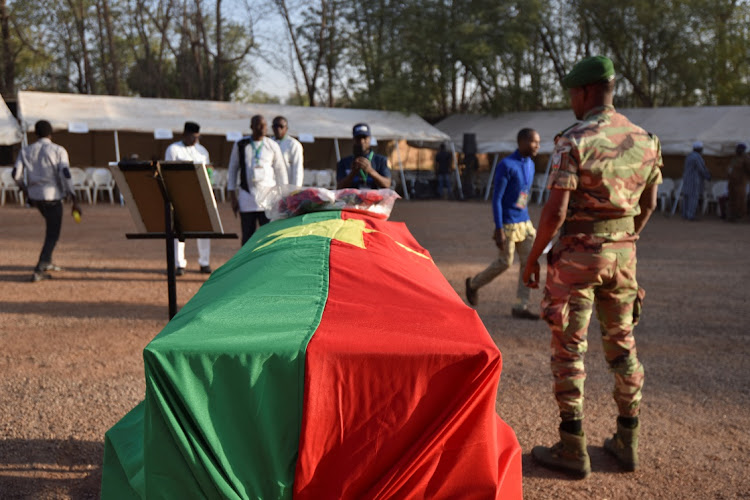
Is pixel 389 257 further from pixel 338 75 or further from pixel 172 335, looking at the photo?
pixel 338 75

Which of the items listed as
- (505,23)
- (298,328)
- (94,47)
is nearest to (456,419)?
(298,328)

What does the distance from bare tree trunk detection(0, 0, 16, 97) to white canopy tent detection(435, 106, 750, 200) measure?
18898 mm

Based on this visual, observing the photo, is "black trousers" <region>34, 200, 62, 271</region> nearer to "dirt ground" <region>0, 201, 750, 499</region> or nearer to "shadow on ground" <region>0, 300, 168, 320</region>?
"dirt ground" <region>0, 201, 750, 499</region>

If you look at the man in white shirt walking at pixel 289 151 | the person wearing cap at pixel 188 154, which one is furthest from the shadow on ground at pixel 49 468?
the man in white shirt walking at pixel 289 151

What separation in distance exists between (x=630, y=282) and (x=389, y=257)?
1.22 meters

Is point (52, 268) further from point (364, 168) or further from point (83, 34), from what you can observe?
point (83, 34)

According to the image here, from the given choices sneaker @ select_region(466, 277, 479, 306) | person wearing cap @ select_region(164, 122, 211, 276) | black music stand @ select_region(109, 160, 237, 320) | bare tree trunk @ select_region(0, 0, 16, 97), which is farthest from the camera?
bare tree trunk @ select_region(0, 0, 16, 97)

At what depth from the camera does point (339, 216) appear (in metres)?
4.26

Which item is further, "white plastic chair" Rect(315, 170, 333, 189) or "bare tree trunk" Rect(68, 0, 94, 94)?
"bare tree trunk" Rect(68, 0, 94, 94)

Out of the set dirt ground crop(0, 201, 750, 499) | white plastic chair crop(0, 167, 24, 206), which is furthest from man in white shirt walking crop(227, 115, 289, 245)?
white plastic chair crop(0, 167, 24, 206)

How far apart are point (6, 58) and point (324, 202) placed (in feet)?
99.0

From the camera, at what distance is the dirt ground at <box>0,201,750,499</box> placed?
3.41m

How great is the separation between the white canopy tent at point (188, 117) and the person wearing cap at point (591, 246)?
16.8 metres

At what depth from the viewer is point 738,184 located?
1714 centimetres
